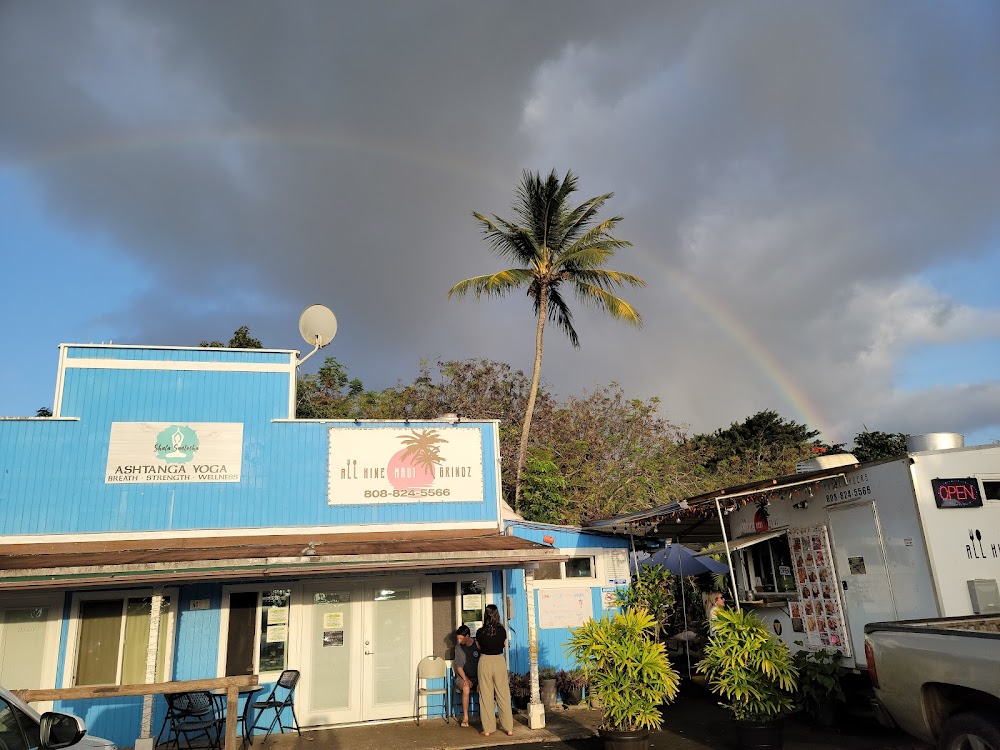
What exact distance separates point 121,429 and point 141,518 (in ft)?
4.66

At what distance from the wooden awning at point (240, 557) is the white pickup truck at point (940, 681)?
4.43 m

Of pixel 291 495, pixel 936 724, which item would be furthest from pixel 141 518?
pixel 936 724

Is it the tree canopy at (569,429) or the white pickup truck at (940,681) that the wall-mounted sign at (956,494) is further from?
the tree canopy at (569,429)

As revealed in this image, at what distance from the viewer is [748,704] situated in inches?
302

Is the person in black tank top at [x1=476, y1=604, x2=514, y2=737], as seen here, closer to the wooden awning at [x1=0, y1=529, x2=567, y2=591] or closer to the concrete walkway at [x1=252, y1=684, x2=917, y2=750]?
the concrete walkway at [x1=252, y1=684, x2=917, y2=750]

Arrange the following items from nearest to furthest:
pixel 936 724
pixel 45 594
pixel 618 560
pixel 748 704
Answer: pixel 936 724 → pixel 748 704 → pixel 45 594 → pixel 618 560

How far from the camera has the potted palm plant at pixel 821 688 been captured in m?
8.91

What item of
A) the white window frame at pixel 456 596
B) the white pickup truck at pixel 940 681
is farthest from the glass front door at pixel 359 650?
the white pickup truck at pixel 940 681

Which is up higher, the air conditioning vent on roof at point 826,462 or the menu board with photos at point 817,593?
the air conditioning vent on roof at point 826,462

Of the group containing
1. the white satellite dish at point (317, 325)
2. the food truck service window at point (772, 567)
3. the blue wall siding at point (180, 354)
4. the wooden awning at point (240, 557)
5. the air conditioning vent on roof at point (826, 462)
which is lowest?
the food truck service window at point (772, 567)

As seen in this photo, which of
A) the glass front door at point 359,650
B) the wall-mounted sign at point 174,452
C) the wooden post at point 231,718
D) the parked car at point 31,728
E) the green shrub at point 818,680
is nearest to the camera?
the parked car at point 31,728

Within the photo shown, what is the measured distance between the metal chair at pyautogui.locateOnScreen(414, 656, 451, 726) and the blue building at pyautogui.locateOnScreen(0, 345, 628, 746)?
17cm

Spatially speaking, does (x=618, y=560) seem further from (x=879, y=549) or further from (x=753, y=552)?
(x=879, y=549)

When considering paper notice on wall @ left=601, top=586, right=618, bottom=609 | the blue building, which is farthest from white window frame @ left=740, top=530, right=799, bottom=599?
the blue building
